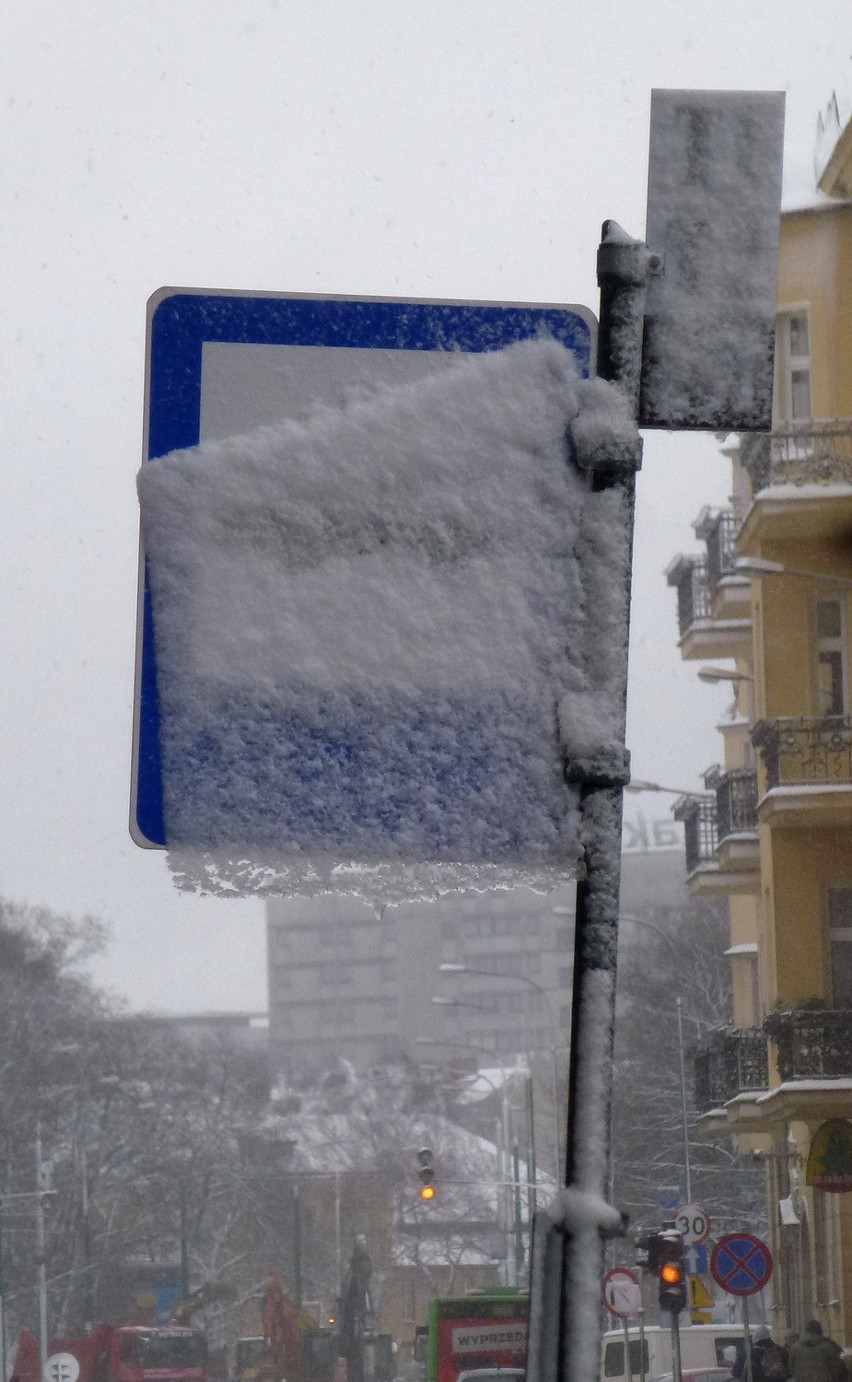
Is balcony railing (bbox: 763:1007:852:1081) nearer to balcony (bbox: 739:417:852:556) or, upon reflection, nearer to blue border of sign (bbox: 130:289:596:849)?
balcony (bbox: 739:417:852:556)

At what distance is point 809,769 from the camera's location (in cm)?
2230

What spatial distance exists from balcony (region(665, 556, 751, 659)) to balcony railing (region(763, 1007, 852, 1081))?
19.6ft

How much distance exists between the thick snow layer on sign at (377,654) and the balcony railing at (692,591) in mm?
24022

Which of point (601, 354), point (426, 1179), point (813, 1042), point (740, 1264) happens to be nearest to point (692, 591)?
point (813, 1042)

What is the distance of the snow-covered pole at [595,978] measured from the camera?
2.32 m

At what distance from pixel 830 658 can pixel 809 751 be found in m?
1.43

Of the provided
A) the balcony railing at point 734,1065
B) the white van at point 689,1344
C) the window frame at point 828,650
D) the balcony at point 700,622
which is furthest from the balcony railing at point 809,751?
the white van at point 689,1344

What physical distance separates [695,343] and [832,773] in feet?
65.5

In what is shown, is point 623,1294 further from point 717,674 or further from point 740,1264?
point 717,674

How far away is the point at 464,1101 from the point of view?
7175cm

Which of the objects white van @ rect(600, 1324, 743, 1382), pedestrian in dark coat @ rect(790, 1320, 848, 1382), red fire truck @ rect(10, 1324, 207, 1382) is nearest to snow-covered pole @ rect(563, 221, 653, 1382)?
pedestrian in dark coat @ rect(790, 1320, 848, 1382)

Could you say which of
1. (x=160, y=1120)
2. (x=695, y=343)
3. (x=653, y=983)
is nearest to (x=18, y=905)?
(x=160, y=1120)

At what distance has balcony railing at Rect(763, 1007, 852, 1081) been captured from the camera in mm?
20672

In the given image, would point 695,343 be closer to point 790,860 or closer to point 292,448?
point 292,448
